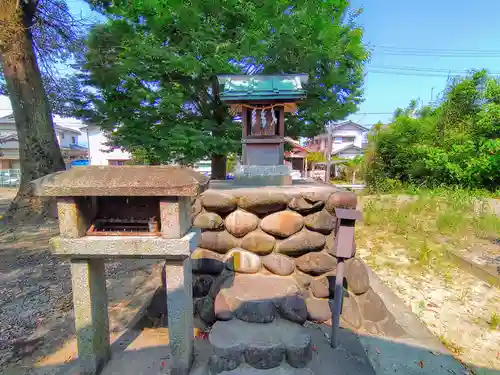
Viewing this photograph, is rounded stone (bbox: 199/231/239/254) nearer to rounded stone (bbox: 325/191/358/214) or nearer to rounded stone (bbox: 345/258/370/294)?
rounded stone (bbox: 325/191/358/214)

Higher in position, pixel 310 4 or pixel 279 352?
pixel 310 4

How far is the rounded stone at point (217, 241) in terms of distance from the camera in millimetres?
3020

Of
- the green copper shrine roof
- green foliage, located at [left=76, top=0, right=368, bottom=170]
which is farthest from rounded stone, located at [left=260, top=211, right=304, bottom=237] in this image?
green foliage, located at [left=76, top=0, right=368, bottom=170]

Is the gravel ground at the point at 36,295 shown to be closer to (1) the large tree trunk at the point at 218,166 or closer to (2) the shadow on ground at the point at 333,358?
(2) the shadow on ground at the point at 333,358

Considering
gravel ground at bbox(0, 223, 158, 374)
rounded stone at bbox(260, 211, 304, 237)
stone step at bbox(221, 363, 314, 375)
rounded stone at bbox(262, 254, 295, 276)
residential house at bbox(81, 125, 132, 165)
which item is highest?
residential house at bbox(81, 125, 132, 165)

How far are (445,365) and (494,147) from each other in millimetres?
12364

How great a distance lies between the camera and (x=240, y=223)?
302cm

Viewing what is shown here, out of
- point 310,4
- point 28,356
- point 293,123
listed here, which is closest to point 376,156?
point 293,123

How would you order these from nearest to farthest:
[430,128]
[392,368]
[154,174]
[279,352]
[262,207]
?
[154,174] < [279,352] < [392,368] < [262,207] < [430,128]

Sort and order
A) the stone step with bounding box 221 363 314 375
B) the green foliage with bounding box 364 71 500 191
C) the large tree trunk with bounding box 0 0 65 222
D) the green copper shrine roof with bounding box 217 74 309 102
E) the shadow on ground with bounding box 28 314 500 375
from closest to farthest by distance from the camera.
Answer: the stone step with bounding box 221 363 314 375
the shadow on ground with bounding box 28 314 500 375
the green copper shrine roof with bounding box 217 74 309 102
the large tree trunk with bounding box 0 0 65 222
the green foliage with bounding box 364 71 500 191

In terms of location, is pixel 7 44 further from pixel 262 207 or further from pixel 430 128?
pixel 430 128

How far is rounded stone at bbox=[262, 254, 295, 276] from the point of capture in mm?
2977

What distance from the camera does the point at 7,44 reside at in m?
6.47

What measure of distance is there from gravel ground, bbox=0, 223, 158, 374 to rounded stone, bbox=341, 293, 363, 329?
9.47 ft
